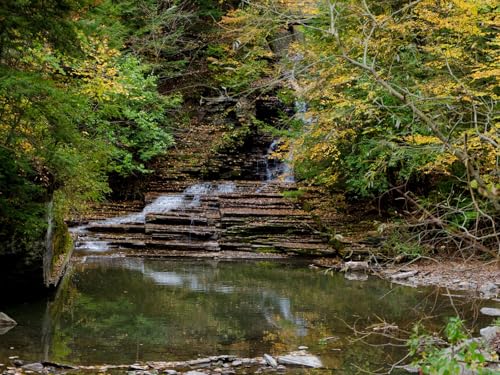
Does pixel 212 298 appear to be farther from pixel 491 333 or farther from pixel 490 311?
pixel 491 333

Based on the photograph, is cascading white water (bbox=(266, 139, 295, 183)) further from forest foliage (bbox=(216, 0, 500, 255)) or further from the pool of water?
the pool of water

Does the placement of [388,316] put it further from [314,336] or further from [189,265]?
[189,265]

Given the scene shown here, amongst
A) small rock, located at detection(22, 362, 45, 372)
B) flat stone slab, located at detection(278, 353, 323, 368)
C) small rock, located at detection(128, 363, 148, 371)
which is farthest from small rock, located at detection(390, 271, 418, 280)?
small rock, located at detection(22, 362, 45, 372)

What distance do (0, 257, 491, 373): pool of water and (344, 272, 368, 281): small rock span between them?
0.85 feet

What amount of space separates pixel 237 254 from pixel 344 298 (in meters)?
5.52

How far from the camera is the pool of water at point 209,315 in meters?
7.06

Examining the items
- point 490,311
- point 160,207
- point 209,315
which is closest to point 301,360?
point 209,315

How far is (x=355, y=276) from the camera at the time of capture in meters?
13.0

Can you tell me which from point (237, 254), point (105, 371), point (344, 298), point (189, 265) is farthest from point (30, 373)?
point (237, 254)

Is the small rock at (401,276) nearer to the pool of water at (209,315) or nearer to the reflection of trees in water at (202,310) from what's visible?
the reflection of trees in water at (202,310)

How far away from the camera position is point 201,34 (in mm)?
25734

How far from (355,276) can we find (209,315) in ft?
15.8

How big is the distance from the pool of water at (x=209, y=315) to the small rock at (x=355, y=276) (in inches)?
10.2

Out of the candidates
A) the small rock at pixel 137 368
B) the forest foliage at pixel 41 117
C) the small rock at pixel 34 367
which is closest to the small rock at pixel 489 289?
the small rock at pixel 137 368
